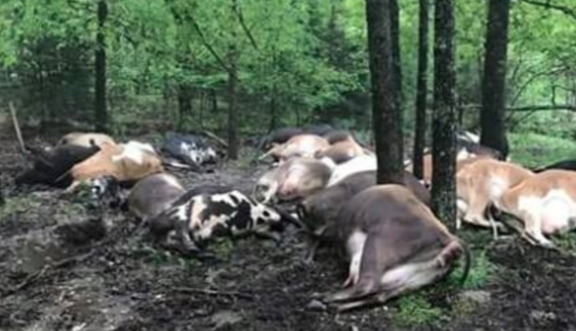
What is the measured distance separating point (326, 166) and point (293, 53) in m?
7.50

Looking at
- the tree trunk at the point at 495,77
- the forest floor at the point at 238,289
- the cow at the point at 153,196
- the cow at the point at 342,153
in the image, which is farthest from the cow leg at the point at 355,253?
the tree trunk at the point at 495,77

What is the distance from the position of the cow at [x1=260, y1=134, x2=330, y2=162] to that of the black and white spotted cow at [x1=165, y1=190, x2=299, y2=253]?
5.56 m

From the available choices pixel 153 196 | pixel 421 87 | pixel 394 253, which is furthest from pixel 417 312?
pixel 153 196

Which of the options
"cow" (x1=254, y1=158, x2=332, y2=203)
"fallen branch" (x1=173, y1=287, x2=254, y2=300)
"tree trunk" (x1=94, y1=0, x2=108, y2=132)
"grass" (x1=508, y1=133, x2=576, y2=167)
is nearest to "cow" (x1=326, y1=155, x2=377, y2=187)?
"cow" (x1=254, y1=158, x2=332, y2=203)

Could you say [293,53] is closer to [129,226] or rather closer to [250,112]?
[250,112]

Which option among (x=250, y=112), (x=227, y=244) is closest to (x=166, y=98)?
(x=250, y=112)

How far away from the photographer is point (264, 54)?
16062 mm

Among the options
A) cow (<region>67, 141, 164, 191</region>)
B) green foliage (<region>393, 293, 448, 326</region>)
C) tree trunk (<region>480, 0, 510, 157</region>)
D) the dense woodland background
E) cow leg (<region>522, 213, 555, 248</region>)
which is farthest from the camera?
the dense woodland background

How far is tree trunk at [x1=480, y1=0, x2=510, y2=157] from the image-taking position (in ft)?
33.9

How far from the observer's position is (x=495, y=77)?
10.6 m

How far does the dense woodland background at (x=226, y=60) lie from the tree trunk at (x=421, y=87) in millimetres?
4093

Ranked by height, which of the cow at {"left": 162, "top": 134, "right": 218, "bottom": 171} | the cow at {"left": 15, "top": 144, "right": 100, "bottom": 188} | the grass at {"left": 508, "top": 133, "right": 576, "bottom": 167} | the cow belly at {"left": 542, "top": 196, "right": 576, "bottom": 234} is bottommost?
the grass at {"left": 508, "top": 133, "right": 576, "bottom": 167}

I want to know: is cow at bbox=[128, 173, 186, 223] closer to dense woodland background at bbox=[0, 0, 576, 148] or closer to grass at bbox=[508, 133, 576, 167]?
dense woodland background at bbox=[0, 0, 576, 148]

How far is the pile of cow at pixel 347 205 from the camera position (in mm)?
5855
